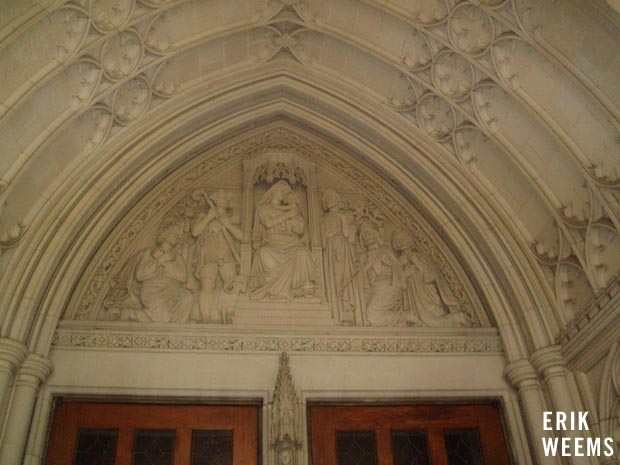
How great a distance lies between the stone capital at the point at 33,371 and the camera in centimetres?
575

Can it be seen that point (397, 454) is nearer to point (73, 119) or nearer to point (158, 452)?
point (158, 452)

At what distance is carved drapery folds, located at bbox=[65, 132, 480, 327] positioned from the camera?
6824mm

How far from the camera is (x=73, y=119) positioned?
650 centimetres

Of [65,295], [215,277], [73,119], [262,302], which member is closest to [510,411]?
[262,302]

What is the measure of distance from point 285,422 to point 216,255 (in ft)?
6.90

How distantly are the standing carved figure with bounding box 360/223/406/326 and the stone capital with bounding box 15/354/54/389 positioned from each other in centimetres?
317

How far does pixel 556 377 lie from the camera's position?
606cm

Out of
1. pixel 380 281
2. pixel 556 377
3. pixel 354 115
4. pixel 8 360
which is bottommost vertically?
pixel 556 377

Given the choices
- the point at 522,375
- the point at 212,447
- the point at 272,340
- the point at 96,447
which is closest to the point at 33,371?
the point at 96,447

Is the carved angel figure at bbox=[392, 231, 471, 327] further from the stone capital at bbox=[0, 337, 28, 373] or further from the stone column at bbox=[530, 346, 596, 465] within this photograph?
the stone capital at bbox=[0, 337, 28, 373]

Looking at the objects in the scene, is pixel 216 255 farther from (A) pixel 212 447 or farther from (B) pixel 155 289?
(A) pixel 212 447

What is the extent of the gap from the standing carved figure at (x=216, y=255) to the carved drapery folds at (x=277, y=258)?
12mm

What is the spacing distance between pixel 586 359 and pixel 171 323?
3909mm

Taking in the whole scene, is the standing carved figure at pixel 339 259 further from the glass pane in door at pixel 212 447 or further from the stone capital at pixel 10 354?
the stone capital at pixel 10 354
